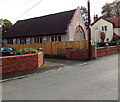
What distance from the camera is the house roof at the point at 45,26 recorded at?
82.9ft

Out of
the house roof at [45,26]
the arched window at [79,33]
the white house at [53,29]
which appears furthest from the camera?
the arched window at [79,33]

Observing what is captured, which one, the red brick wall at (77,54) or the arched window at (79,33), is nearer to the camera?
the red brick wall at (77,54)

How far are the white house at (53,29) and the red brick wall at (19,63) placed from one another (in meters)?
12.6

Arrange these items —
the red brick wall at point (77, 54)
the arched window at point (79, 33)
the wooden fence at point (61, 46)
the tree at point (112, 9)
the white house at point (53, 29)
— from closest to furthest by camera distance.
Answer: the red brick wall at point (77, 54)
the wooden fence at point (61, 46)
the white house at point (53, 29)
the arched window at point (79, 33)
the tree at point (112, 9)

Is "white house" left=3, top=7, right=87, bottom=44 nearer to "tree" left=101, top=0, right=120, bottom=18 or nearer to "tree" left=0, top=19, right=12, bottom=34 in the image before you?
"tree" left=0, top=19, right=12, bottom=34

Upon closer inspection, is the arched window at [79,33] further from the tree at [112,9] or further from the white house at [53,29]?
the tree at [112,9]

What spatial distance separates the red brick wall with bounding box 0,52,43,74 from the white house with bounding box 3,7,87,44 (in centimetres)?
1261

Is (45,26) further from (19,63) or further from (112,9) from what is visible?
(112,9)

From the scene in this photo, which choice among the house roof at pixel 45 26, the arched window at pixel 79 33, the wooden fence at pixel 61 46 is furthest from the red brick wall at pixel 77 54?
the arched window at pixel 79 33

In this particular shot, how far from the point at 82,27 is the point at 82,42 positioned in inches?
326

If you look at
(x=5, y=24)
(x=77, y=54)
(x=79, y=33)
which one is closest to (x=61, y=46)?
(x=77, y=54)

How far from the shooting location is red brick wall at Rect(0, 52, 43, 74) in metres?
9.87

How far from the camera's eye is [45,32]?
1030 inches

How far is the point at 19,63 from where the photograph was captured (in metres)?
10.6
